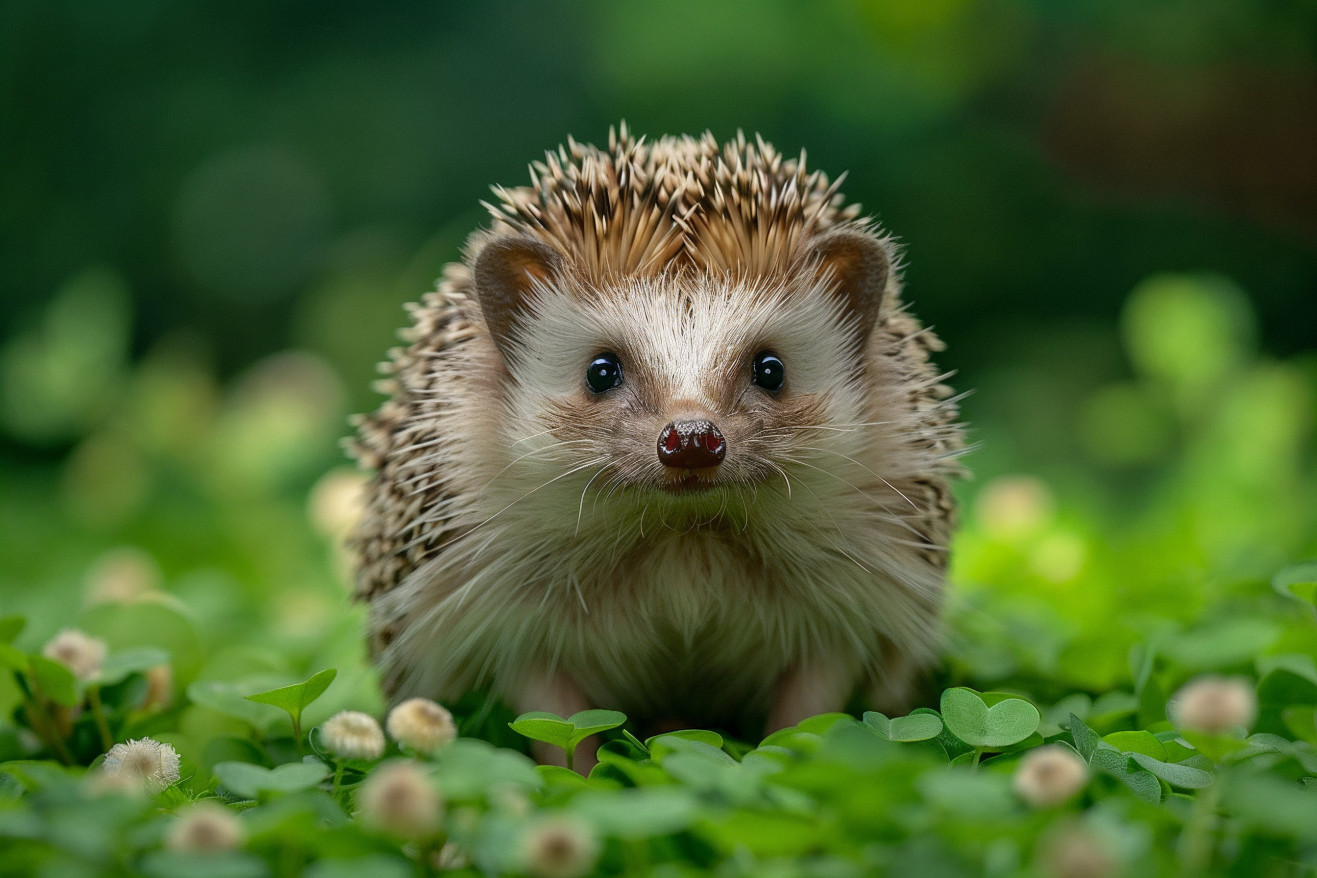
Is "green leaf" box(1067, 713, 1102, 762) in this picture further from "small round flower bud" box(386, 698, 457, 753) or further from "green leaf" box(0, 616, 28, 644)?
"green leaf" box(0, 616, 28, 644)

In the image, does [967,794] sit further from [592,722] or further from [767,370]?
[767,370]

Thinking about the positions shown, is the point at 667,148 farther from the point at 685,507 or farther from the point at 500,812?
the point at 500,812

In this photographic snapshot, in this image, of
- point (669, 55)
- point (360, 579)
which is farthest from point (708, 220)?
point (669, 55)

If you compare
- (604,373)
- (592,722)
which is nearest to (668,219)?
(604,373)

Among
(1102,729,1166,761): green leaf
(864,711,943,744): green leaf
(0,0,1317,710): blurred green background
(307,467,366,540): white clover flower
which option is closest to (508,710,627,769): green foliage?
(864,711,943,744): green leaf

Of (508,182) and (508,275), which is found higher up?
(508,182)

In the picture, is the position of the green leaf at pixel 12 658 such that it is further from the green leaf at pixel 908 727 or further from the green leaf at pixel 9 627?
the green leaf at pixel 908 727

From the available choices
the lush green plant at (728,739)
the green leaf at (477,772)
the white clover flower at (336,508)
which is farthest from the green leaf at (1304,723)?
the white clover flower at (336,508)
